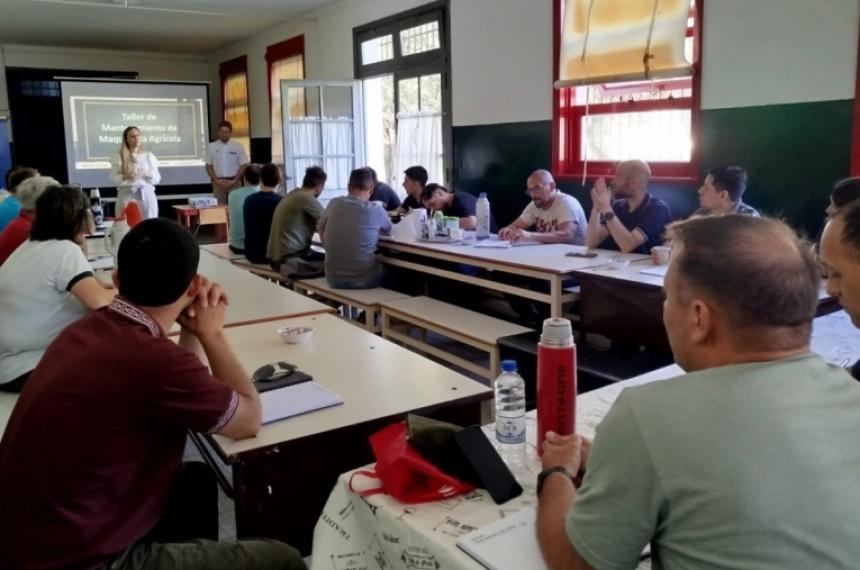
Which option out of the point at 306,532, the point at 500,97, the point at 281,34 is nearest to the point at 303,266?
the point at 500,97

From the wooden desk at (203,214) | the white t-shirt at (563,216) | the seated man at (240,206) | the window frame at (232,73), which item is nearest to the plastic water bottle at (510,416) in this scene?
the white t-shirt at (563,216)

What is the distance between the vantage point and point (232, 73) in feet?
35.8

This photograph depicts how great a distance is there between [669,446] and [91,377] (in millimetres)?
1047

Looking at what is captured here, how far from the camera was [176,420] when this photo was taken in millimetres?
1446

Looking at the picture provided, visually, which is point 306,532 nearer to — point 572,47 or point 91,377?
point 91,377

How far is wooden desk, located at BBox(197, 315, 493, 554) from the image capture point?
1682 mm

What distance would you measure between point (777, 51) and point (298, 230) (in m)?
3.31

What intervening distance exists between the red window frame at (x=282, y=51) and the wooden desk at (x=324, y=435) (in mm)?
7379

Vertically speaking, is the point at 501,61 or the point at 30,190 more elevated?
the point at 501,61

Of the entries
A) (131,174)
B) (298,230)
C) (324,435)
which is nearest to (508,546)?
(324,435)

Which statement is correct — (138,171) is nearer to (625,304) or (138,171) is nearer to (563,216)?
(563,216)

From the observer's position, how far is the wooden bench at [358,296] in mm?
4566

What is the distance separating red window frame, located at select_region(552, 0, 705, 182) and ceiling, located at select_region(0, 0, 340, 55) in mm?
3756

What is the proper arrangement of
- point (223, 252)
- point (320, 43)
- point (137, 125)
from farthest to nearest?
point (137, 125) < point (320, 43) < point (223, 252)
